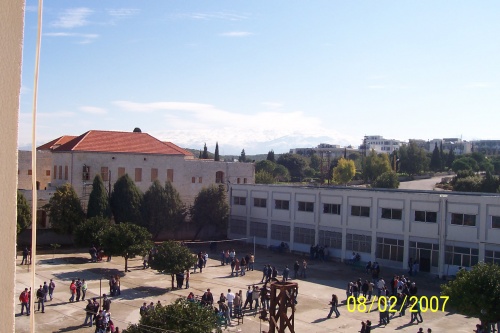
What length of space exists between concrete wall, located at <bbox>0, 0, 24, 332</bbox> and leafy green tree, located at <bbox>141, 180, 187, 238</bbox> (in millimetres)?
43121

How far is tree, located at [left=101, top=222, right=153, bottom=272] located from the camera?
3183 centimetres

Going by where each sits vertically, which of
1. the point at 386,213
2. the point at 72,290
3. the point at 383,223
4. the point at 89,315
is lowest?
the point at 89,315

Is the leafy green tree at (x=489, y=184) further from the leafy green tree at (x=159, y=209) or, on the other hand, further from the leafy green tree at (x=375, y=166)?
the leafy green tree at (x=159, y=209)

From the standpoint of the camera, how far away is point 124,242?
3183 centimetres

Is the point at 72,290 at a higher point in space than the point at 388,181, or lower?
lower

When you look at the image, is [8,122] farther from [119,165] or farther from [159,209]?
[119,165]

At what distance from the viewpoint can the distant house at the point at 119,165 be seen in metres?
47.6

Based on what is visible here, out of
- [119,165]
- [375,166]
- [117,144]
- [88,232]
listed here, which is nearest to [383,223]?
[88,232]

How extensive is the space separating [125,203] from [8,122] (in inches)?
1697

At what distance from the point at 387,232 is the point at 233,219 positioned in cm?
1665

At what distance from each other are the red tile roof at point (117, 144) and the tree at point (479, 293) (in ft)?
121

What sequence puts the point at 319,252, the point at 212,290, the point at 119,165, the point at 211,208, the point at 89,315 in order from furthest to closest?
the point at 119,165 < the point at 211,208 < the point at 319,252 < the point at 212,290 < the point at 89,315

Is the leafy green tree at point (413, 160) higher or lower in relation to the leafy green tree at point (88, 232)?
higher

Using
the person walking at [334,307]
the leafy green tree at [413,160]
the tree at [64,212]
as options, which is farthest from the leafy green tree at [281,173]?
the person walking at [334,307]
